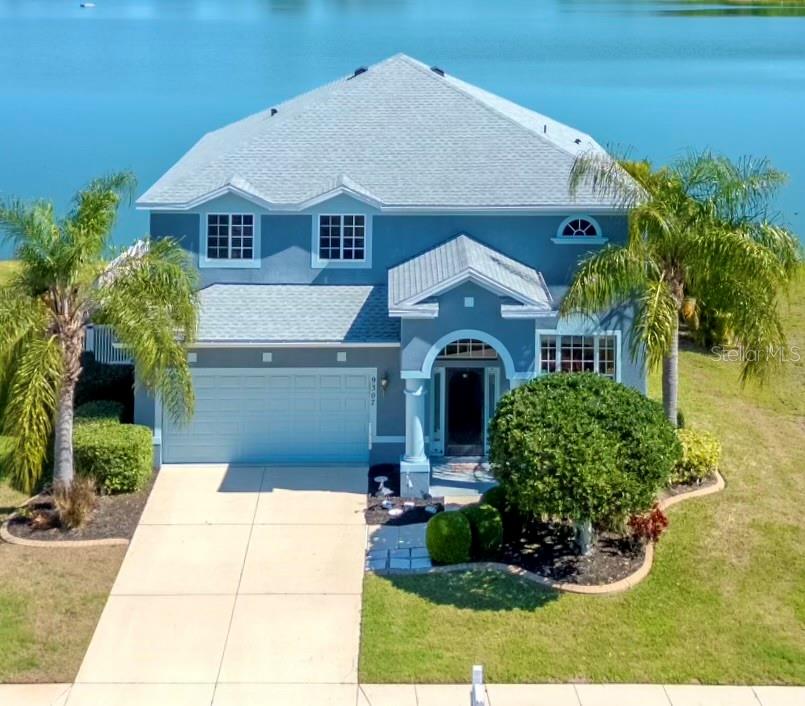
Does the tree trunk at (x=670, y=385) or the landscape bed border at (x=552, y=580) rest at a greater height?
the tree trunk at (x=670, y=385)

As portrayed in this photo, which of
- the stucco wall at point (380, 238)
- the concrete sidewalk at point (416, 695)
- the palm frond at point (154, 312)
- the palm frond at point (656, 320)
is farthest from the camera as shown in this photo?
the stucco wall at point (380, 238)

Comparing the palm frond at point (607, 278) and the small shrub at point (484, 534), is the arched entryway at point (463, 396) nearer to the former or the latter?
the palm frond at point (607, 278)

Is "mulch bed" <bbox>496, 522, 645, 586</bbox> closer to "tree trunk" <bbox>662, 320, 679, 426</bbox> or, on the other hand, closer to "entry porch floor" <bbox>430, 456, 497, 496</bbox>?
"entry porch floor" <bbox>430, 456, 497, 496</bbox>

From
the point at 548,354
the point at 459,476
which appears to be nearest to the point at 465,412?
the point at 459,476

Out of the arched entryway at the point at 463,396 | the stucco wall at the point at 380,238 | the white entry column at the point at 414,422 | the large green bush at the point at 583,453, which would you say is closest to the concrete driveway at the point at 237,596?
the white entry column at the point at 414,422

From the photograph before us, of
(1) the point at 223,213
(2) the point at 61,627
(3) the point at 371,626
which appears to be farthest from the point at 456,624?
(1) the point at 223,213

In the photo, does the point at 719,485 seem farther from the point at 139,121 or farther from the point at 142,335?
the point at 139,121
